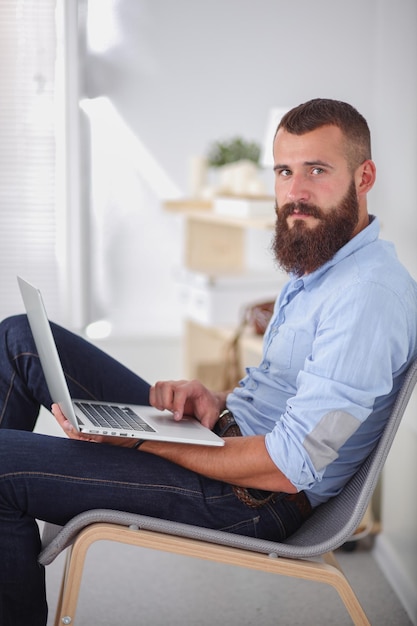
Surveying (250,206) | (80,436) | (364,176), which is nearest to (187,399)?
(80,436)

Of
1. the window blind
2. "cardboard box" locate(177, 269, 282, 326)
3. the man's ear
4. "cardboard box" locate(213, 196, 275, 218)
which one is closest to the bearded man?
the man's ear

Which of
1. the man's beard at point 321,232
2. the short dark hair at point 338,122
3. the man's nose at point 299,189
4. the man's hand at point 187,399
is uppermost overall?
the short dark hair at point 338,122

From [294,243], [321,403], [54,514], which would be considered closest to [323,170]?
[294,243]

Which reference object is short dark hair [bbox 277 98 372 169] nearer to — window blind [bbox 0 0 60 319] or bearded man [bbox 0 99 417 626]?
bearded man [bbox 0 99 417 626]

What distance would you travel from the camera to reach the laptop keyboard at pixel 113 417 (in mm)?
1647

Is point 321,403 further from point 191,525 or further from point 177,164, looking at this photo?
point 177,164

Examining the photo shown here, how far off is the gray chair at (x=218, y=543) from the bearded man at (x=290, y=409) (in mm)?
35

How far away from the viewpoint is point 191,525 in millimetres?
Result: 1675

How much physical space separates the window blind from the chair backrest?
119 inches

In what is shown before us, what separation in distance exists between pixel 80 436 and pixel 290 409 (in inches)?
15.3

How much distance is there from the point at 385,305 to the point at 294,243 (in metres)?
0.31

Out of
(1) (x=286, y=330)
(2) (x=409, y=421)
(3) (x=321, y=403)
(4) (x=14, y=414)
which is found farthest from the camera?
(2) (x=409, y=421)

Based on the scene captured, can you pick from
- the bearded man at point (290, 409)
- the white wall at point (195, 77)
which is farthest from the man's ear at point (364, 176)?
the white wall at point (195, 77)

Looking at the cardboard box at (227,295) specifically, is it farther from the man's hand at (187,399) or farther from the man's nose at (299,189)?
the man's nose at (299,189)
